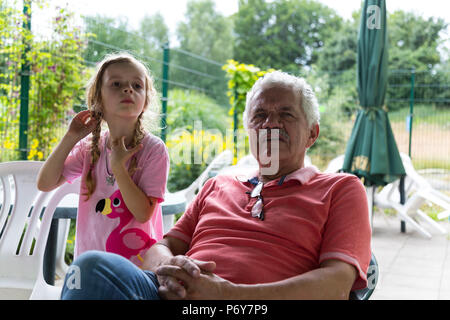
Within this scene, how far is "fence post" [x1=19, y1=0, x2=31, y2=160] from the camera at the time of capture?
3355 mm

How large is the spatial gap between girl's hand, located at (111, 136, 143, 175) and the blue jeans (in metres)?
0.36

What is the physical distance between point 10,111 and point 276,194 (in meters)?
2.61

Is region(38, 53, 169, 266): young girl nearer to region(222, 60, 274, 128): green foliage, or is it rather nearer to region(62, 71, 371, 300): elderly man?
region(62, 71, 371, 300): elderly man

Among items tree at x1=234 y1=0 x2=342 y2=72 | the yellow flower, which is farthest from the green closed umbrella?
tree at x1=234 y1=0 x2=342 y2=72

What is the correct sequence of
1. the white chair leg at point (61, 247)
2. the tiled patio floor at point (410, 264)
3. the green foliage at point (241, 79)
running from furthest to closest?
the green foliage at point (241, 79) < the tiled patio floor at point (410, 264) < the white chair leg at point (61, 247)

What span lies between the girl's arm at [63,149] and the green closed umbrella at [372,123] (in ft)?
9.98

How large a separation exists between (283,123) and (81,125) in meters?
0.68

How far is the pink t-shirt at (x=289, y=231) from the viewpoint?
4.20 ft

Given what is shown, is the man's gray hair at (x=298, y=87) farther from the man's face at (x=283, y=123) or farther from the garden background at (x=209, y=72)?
the garden background at (x=209, y=72)

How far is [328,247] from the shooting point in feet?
4.20

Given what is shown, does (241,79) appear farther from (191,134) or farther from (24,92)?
(24,92)

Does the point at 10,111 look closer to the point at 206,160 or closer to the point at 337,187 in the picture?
the point at 337,187

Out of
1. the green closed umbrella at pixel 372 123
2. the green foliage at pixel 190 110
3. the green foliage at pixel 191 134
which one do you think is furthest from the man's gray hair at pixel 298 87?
the green foliage at pixel 190 110
